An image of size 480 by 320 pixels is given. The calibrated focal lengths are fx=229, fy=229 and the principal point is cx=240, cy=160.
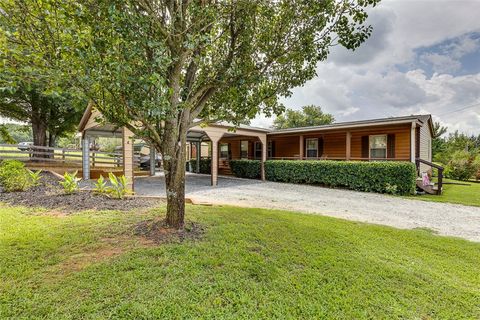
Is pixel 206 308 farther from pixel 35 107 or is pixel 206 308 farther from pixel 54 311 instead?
pixel 35 107

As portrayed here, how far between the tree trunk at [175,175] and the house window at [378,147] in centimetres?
1218

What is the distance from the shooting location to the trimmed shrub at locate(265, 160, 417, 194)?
9.17 metres

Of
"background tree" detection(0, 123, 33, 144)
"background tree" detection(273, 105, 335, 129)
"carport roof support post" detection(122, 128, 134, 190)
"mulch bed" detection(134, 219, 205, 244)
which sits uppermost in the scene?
"background tree" detection(273, 105, 335, 129)

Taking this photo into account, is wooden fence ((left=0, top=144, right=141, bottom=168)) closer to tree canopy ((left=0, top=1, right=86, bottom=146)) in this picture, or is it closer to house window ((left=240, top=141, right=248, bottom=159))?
house window ((left=240, top=141, right=248, bottom=159))

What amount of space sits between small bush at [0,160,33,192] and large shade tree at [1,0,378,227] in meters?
5.50

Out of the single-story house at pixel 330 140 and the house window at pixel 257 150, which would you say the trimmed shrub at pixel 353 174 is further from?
the house window at pixel 257 150

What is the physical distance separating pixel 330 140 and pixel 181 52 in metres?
12.8

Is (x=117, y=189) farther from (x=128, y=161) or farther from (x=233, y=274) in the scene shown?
(x=233, y=274)

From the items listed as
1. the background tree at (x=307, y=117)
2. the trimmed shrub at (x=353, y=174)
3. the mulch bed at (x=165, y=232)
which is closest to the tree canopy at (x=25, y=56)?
the mulch bed at (x=165, y=232)

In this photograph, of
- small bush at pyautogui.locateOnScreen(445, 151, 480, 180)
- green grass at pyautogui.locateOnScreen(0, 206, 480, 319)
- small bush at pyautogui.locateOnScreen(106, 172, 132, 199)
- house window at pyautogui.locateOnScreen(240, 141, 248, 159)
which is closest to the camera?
green grass at pyautogui.locateOnScreen(0, 206, 480, 319)

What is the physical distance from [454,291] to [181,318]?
3000 mm

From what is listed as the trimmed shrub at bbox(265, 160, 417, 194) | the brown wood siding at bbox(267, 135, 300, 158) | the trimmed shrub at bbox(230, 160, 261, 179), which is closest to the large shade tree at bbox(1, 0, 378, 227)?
the trimmed shrub at bbox(265, 160, 417, 194)

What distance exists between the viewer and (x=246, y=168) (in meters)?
15.1

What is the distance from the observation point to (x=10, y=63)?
2584 mm
